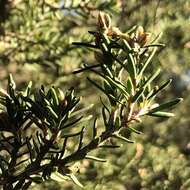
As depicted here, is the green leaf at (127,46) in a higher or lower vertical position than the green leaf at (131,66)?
higher

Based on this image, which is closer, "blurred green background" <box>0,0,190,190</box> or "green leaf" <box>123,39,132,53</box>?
"green leaf" <box>123,39,132,53</box>

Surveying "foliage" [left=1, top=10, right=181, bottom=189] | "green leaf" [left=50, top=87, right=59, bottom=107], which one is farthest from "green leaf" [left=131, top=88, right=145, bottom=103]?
"green leaf" [left=50, top=87, right=59, bottom=107]

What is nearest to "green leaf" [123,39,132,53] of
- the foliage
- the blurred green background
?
the foliage

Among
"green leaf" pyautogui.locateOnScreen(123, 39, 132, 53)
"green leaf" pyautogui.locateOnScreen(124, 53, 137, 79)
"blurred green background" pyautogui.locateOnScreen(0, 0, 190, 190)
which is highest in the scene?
"green leaf" pyautogui.locateOnScreen(123, 39, 132, 53)

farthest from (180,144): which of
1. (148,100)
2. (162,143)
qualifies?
(148,100)

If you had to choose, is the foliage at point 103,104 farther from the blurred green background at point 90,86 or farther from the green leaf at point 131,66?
the blurred green background at point 90,86

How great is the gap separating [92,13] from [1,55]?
36 centimetres

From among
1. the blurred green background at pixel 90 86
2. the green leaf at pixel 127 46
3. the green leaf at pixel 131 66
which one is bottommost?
the blurred green background at pixel 90 86

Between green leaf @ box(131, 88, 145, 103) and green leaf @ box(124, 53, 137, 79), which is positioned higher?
green leaf @ box(124, 53, 137, 79)

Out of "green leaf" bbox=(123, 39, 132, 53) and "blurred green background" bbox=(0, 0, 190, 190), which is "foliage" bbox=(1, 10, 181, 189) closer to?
"green leaf" bbox=(123, 39, 132, 53)

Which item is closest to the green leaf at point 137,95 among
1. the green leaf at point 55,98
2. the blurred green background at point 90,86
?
the green leaf at point 55,98

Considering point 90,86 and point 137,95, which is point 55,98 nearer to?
point 137,95

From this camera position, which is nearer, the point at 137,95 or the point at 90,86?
the point at 137,95

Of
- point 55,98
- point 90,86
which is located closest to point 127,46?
point 55,98
